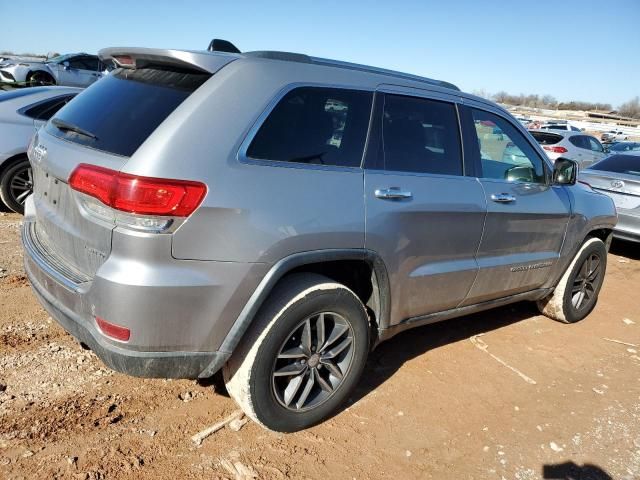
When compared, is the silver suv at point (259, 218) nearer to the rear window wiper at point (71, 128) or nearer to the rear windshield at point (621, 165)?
the rear window wiper at point (71, 128)

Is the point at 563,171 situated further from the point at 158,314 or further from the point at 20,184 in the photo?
the point at 20,184

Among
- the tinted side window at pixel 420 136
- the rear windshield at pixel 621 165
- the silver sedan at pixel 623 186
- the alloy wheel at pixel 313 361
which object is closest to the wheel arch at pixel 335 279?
the alloy wheel at pixel 313 361

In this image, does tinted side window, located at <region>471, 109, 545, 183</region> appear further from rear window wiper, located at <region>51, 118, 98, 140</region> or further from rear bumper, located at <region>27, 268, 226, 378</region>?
rear window wiper, located at <region>51, 118, 98, 140</region>

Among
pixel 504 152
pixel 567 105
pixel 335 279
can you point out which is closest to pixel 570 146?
pixel 504 152

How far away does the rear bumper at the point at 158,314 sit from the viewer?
222 cm

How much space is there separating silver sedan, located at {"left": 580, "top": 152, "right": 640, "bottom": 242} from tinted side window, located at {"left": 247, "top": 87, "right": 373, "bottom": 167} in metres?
6.07

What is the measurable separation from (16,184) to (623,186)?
789cm

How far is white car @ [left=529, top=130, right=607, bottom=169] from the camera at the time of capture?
14.3m

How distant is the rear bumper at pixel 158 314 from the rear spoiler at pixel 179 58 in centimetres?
95

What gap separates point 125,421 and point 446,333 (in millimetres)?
2654

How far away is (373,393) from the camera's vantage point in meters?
3.39

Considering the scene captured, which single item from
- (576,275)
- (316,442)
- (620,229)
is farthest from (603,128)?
(316,442)

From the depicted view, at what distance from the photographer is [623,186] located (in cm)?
765

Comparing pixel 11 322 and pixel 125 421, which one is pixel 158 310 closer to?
pixel 125 421
